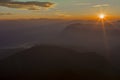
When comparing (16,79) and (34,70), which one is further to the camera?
(34,70)

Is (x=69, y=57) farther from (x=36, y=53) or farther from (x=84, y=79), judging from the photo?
(x=84, y=79)

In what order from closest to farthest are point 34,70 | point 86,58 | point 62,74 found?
1. point 62,74
2. point 34,70
3. point 86,58

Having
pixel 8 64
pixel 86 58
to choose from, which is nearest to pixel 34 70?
pixel 8 64

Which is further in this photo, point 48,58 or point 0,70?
point 48,58

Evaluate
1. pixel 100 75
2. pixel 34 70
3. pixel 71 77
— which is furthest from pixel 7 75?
pixel 100 75

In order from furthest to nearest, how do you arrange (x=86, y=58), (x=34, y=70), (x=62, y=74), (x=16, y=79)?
(x=86, y=58)
(x=34, y=70)
(x=62, y=74)
(x=16, y=79)

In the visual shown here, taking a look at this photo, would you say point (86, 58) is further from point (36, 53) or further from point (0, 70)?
point (0, 70)

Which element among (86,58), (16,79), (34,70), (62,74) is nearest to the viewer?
(16,79)
